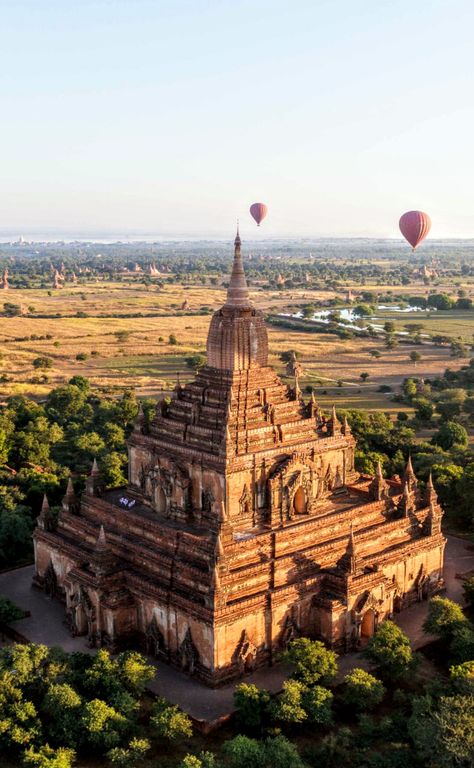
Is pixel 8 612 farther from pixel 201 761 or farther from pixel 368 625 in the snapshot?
pixel 368 625

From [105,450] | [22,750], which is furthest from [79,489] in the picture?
[22,750]

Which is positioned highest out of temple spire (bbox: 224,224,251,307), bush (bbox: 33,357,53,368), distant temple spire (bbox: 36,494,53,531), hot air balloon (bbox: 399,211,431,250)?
hot air balloon (bbox: 399,211,431,250)

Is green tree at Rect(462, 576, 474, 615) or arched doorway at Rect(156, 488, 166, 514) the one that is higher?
arched doorway at Rect(156, 488, 166, 514)

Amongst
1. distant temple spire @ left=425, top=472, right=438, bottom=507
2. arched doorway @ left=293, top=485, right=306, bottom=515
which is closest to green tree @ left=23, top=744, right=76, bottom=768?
arched doorway @ left=293, top=485, right=306, bottom=515

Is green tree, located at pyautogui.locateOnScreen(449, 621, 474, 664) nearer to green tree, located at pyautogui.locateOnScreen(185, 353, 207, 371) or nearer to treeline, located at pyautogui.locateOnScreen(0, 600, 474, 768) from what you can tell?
treeline, located at pyautogui.locateOnScreen(0, 600, 474, 768)

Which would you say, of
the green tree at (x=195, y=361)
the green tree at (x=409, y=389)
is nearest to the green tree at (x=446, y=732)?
the green tree at (x=409, y=389)

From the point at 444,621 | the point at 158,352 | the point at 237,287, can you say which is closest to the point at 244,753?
the point at 444,621

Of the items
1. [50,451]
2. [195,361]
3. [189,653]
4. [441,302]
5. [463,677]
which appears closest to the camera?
[463,677]
